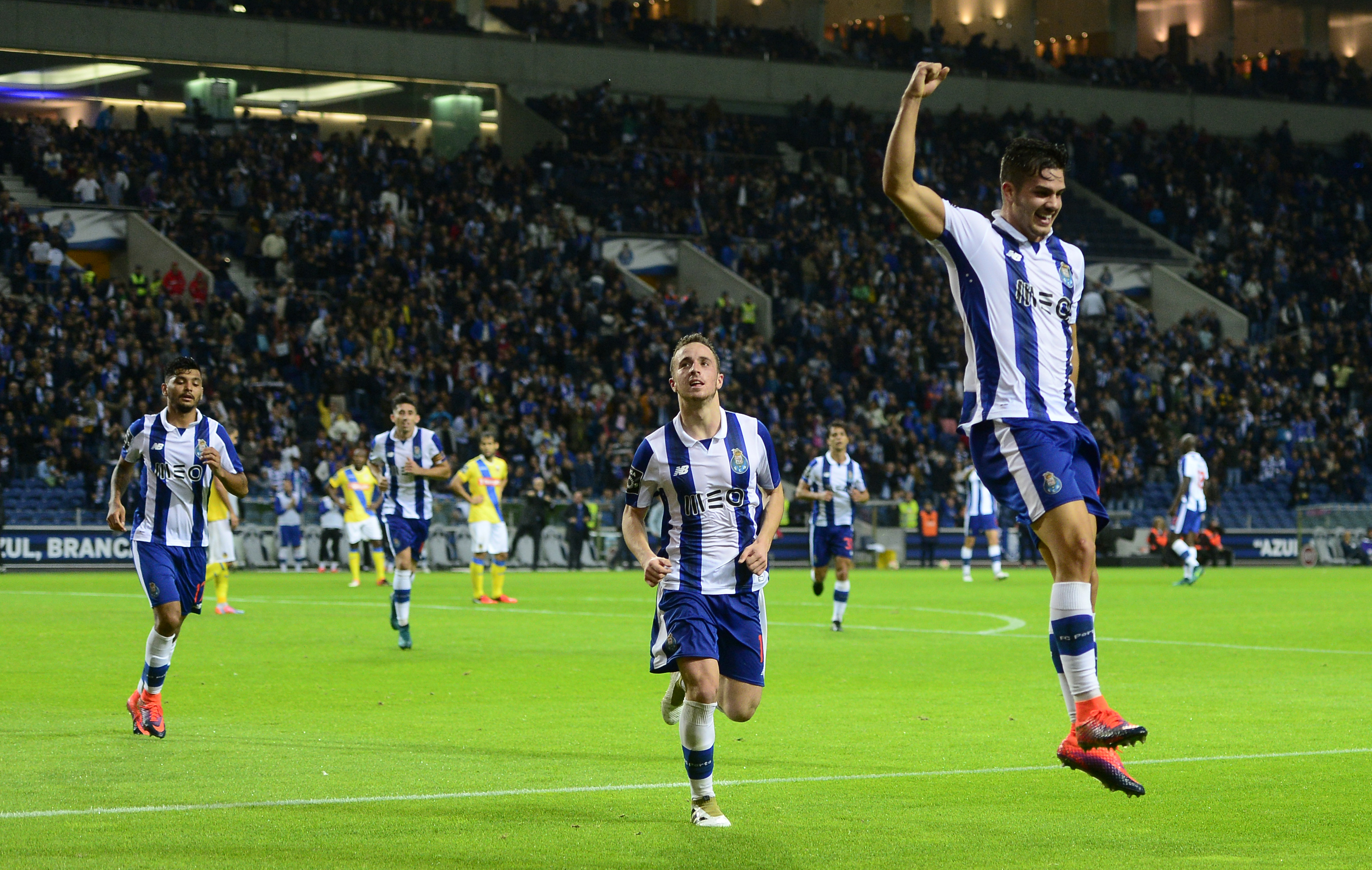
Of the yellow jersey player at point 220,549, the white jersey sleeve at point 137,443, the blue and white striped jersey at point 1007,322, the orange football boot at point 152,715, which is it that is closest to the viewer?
the blue and white striped jersey at point 1007,322

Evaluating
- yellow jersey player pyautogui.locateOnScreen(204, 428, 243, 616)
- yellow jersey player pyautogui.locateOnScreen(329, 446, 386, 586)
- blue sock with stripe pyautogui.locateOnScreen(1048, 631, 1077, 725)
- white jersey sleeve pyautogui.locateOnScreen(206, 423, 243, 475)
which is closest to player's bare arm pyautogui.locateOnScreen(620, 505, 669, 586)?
blue sock with stripe pyautogui.locateOnScreen(1048, 631, 1077, 725)

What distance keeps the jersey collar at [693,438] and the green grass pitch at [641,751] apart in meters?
1.73

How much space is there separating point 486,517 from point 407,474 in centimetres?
823

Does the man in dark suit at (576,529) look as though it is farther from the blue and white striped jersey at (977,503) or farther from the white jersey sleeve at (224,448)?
the white jersey sleeve at (224,448)

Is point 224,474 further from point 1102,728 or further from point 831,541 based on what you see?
point 831,541

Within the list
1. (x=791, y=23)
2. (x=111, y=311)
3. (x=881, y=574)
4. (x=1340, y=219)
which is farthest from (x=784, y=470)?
(x=1340, y=219)

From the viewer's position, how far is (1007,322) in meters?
7.29

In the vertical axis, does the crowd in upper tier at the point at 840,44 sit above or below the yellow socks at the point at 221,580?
above

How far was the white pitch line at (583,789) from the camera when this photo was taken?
7.94 metres

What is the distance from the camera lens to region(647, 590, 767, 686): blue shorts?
7840 millimetres

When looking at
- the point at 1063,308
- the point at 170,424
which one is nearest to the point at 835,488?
the point at 170,424

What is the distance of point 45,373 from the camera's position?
115 ft

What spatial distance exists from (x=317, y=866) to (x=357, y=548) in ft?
78.3

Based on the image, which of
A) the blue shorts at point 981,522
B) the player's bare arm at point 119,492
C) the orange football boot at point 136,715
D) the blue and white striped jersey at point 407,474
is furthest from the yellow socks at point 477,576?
the orange football boot at point 136,715
